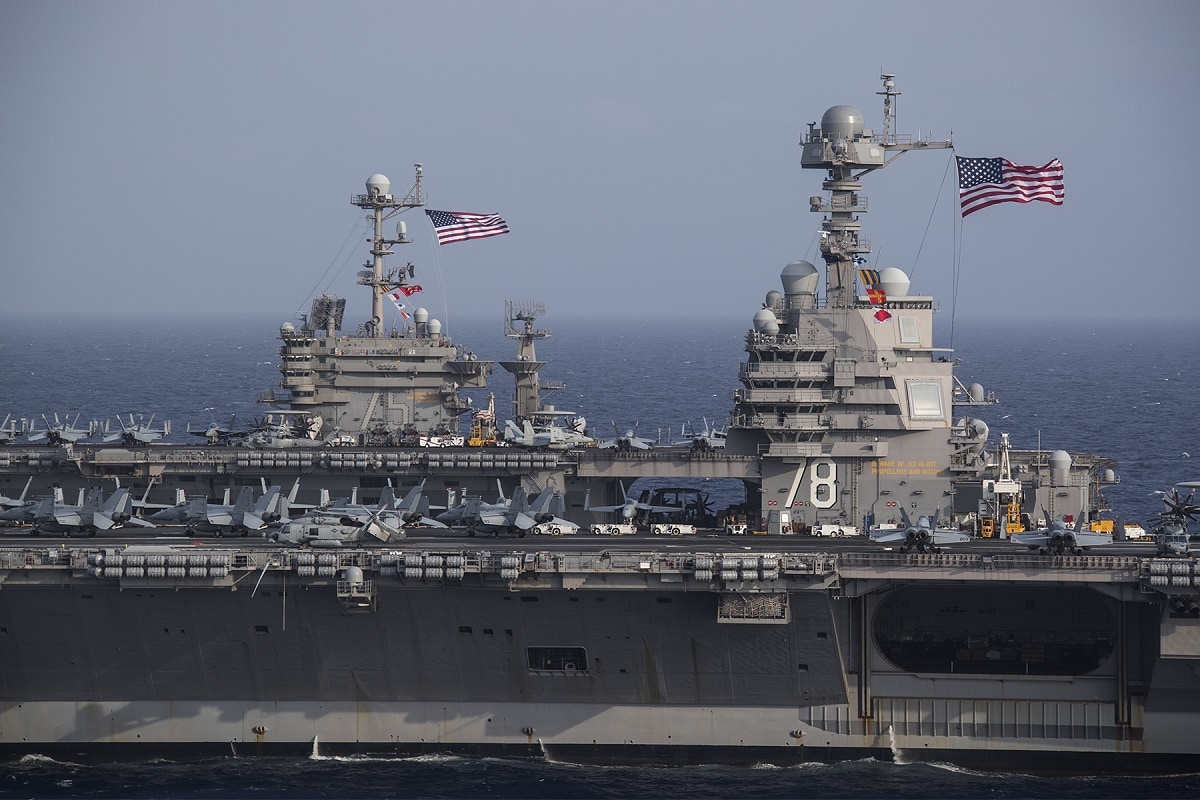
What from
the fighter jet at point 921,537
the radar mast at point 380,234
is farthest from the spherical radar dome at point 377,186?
the fighter jet at point 921,537

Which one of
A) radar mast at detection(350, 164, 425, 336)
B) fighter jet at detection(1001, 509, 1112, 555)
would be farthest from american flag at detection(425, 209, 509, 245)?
fighter jet at detection(1001, 509, 1112, 555)

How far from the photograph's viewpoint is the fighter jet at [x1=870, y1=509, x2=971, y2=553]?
1155 inches

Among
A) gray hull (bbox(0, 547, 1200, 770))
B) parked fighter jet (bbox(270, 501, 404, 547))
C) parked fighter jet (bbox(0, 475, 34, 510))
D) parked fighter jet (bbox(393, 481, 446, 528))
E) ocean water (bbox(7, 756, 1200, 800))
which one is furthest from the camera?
parked fighter jet (bbox(0, 475, 34, 510))

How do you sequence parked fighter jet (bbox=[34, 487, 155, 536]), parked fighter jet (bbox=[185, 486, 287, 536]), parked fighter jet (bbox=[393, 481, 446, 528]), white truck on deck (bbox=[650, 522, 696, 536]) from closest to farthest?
parked fighter jet (bbox=[185, 486, 287, 536]), parked fighter jet (bbox=[34, 487, 155, 536]), white truck on deck (bbox=[650, 522, 696, 536]), parked fighter jet (bbox=[393, 481, 446, 528])

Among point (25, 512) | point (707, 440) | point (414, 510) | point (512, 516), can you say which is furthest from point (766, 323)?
point (25, 512)

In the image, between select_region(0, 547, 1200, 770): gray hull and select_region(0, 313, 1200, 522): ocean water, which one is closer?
select_region(0, 547, 1200, 770): gray hull

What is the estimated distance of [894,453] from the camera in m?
35.5

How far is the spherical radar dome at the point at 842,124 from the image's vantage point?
119ft

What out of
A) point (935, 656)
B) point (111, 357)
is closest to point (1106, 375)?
point (111, 357)

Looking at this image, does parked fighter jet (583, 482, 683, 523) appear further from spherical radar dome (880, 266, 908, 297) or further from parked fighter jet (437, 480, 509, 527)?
spherical radar dome (880, 266, 908, 297)

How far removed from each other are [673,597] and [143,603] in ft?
32.2

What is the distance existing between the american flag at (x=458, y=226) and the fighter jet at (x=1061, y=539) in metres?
21.1

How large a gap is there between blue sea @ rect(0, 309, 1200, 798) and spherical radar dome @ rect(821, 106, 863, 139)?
13.3 m

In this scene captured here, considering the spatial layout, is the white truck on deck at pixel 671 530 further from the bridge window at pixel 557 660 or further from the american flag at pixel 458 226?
the american flag at pixel 458 226
